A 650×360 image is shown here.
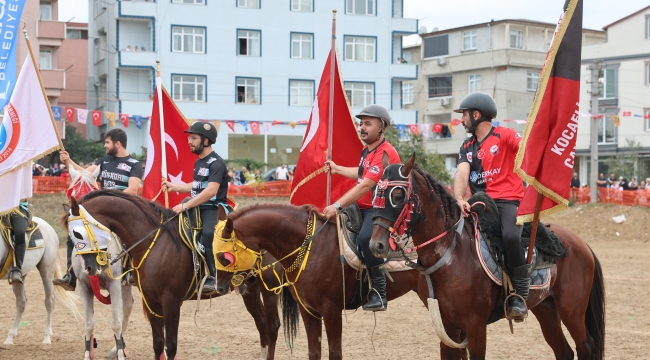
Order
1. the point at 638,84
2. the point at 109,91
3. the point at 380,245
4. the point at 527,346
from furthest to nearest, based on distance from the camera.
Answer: the point at 638,84 < the point at 109,91 < the point at 527,346 < the point at 380,245

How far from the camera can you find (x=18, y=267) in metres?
11.5

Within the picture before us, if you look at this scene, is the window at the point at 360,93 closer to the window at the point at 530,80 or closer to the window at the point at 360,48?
the window at the point at 360,48

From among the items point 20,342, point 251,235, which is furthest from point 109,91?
point 251,235

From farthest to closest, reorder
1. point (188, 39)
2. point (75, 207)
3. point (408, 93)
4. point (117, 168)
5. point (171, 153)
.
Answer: point (408, 93) < point (188, 39) < point (171, 153) < point (117, 168) < point (75, 207)

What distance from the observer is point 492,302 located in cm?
754

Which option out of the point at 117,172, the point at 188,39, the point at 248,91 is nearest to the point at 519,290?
the point at 117,172

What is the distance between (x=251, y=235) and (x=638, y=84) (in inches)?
2018

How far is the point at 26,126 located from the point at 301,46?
4093 cm

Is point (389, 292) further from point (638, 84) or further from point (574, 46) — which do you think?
point (638, 84)

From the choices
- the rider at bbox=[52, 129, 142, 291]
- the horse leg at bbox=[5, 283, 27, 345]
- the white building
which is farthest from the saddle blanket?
the white building

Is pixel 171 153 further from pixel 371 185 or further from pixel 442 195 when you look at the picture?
pixel 442 195

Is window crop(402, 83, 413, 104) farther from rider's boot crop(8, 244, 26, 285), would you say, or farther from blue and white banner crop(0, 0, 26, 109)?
blue and white banner crop(0, 0, 26, 109)

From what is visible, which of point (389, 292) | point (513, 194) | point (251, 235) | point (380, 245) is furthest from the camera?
point (389, 292)

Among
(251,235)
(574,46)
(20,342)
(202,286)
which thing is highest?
(574,46)
